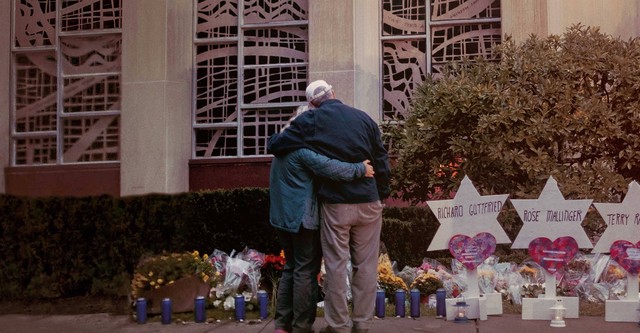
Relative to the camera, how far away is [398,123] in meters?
12.4

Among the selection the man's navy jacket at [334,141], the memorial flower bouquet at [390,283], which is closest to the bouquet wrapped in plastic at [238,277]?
the memorial flower bouquet at [390,283]

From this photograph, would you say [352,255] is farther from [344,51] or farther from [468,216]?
[344,51]

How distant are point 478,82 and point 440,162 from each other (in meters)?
1.02

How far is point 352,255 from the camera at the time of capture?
752 cm

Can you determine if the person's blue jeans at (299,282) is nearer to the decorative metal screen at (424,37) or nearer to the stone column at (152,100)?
the decorative metal screen at (424,37)

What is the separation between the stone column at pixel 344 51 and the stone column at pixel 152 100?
7.28 ft

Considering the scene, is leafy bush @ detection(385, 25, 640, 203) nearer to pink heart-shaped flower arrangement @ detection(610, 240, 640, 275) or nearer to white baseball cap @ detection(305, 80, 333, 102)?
pink heart-shaped flower arrangement @ detection(610, 240, 640, 275)

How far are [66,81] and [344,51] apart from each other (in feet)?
15.6

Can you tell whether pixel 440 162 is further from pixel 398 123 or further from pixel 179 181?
pixel 179 181

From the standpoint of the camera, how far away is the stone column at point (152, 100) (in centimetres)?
1452

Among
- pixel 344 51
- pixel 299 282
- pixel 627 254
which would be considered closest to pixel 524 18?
pixel 344 51

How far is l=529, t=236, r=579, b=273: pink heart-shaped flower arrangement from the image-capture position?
8305mm

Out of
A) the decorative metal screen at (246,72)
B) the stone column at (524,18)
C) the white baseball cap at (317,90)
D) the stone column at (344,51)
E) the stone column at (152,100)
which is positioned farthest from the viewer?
the decorative metal screen at (246,72)

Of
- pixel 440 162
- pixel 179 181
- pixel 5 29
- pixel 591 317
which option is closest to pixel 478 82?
pixel 440 162
